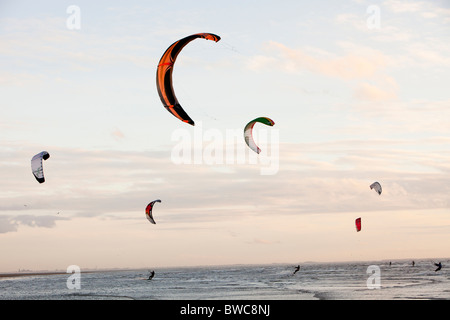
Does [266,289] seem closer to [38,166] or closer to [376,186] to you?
[376,186]

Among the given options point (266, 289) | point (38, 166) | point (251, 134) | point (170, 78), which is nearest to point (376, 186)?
point (266, 289)

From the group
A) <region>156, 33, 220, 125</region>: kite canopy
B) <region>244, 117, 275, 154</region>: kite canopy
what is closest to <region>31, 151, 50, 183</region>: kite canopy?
<region>156, 33, 220, 125</region>: kite canopy

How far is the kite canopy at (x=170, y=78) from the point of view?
799 inches

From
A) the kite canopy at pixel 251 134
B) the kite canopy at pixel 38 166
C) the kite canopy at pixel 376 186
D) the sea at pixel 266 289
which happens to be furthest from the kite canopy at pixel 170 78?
the kite canopy at pixel 376 186

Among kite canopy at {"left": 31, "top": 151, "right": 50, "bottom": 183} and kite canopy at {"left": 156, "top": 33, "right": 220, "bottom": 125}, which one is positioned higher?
kite canopy at {"left": 156, "top": 33, "right": 220, "bottom": 125}

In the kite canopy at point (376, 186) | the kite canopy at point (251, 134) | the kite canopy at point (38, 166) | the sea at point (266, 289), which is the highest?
the kite canopy at point (251, 134)

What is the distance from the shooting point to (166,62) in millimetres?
21031

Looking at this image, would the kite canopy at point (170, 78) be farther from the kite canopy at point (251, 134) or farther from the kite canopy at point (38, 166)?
the kite canopy at point (38, 166)

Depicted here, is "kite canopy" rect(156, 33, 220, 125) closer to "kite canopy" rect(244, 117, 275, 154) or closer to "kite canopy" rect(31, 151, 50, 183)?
"kite canopy" rect(244, 117, 275, 154)

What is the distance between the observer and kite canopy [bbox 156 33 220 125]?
799 inches
